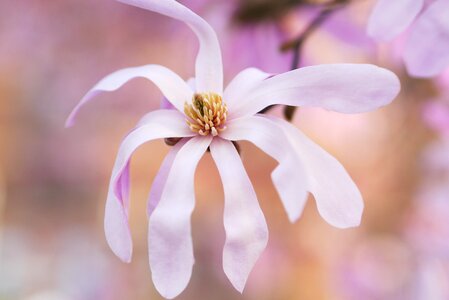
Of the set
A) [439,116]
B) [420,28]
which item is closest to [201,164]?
[439,116]

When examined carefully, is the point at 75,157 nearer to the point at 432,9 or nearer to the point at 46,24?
the point at 46,24

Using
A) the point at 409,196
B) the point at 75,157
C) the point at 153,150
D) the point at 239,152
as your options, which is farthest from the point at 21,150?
the point at 239,152

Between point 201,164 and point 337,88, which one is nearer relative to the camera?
point 337,88

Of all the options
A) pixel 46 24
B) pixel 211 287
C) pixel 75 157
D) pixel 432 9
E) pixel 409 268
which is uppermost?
pixel 46 24

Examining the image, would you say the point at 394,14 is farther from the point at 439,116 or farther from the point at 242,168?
the point at 439,116

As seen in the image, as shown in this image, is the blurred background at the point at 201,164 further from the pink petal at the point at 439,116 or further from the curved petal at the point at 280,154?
the curved petal at the point at 280,154

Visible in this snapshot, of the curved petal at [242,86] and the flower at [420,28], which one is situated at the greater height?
the flower at [420,28]


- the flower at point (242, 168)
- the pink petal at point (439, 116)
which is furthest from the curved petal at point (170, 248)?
the pink petal at point (439, 116)
